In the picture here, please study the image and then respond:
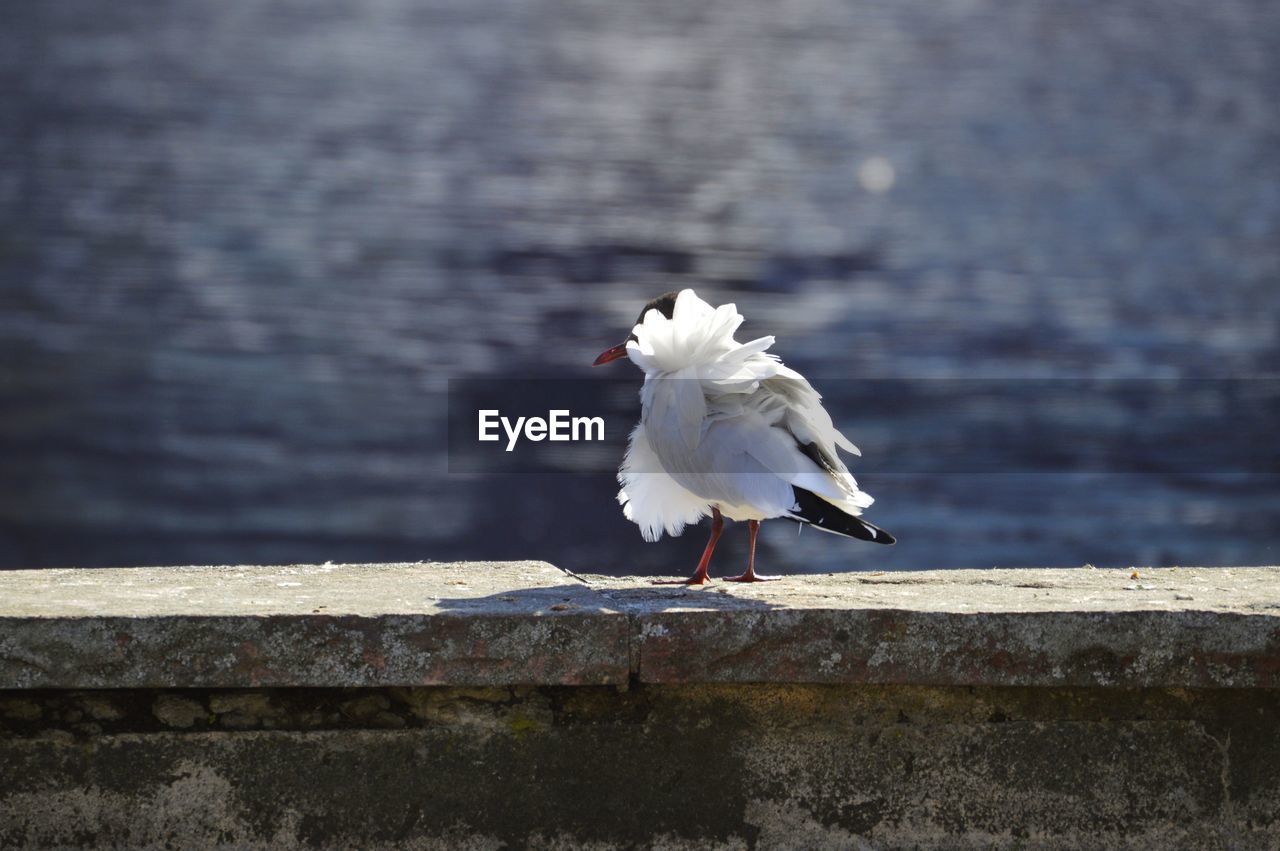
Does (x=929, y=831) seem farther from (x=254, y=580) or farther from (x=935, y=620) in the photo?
(x=254, y=580)

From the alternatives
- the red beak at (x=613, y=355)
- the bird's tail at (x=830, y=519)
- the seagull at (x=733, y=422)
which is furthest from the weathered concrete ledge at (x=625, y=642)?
the red beak at (x=613, y=355)

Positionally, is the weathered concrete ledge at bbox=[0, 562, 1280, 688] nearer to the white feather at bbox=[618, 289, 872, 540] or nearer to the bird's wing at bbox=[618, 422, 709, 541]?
the white feather at bbox=[618, 289, 872, 540]

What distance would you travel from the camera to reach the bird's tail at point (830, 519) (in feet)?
8.46

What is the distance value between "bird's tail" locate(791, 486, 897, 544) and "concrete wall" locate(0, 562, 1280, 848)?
463 mm

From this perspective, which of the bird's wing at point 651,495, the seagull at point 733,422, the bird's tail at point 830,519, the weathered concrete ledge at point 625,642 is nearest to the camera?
the weathered concrete ledge at point 625,642

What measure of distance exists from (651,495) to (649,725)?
119 centimetres

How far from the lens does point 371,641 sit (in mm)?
1945

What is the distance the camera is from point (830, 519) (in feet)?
8.67

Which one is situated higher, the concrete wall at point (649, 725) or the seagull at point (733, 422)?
the seagull at point (733, 422)

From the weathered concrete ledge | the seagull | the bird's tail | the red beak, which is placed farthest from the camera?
the red beak

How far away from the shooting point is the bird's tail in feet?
8.46

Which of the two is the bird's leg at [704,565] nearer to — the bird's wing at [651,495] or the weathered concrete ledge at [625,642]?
the bird's wing at [651,495]

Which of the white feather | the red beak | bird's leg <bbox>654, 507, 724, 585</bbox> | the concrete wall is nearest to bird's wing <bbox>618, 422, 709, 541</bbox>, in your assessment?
bird's leg <bbox>654, 507, 724, 585</bbox>

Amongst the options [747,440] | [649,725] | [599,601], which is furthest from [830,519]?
[649,725]
